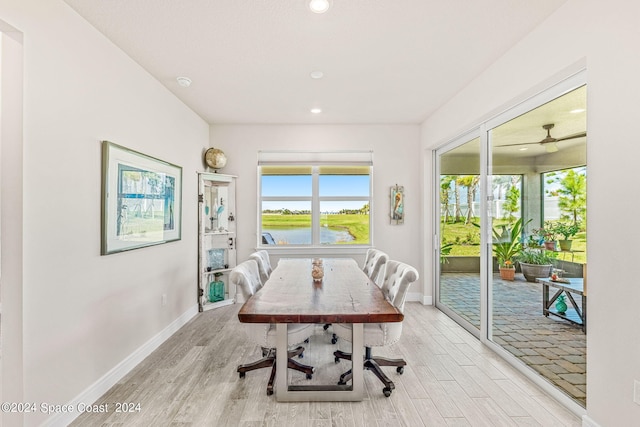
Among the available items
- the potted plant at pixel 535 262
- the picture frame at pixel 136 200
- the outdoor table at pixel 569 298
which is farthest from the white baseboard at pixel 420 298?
the picture frame at pixel 136 200

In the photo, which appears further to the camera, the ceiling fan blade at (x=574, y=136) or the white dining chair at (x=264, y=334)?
the white dining chair at (x=264, y=334)

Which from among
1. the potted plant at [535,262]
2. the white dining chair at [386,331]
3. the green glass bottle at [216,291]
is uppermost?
the potted plant at [535,262]

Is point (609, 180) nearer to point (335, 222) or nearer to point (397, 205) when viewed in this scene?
point (397, 205)

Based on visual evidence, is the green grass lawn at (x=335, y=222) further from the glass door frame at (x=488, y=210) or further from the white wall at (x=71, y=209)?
the white wall at (x=71, y=209)

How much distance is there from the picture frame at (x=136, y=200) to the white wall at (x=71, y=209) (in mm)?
79

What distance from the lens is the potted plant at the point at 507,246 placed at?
273cm

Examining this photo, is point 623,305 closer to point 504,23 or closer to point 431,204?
point 504,23

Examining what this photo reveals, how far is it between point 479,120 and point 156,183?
3323 millimetres

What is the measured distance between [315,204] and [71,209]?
322cm

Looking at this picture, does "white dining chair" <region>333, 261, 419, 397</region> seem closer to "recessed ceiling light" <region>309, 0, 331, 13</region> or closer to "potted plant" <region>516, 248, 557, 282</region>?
"potted plant" <region>516, 248, 557, 282</region>

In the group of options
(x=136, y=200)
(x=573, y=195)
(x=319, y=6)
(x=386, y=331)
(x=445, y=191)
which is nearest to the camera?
(x=319, y=6)

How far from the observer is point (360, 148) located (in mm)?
4754

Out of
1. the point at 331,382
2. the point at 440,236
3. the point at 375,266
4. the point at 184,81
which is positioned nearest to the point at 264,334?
the point at 331,382

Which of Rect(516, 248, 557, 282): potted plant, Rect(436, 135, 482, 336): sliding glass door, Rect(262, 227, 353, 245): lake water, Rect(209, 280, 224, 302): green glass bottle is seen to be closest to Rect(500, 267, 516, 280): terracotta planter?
Rect(516, 248, 557, 282): potted plant
